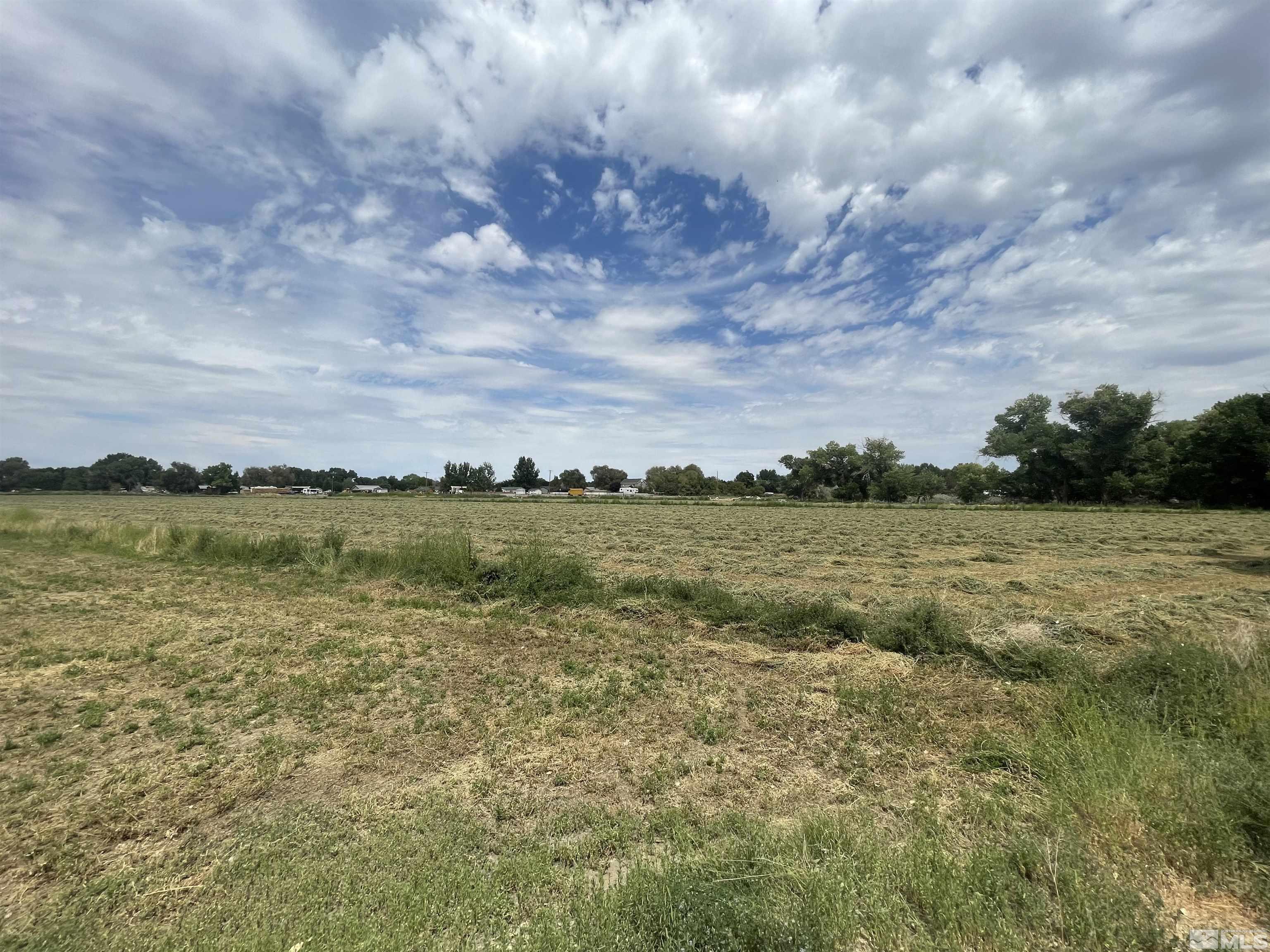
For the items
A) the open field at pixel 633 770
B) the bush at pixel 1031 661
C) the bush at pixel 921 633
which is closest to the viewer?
the open field at pixel 633 770

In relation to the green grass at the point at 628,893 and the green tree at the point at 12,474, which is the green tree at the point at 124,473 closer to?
the green tree at the point at 12,474

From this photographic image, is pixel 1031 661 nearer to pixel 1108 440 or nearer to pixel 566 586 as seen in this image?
pixel 566 586

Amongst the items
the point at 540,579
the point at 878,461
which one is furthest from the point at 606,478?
the point at 540,579

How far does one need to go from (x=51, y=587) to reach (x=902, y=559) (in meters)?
24.5

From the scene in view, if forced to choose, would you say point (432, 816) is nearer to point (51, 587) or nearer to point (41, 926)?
point (41, 926)

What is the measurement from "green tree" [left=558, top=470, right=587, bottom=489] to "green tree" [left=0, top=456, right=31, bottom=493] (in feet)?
378

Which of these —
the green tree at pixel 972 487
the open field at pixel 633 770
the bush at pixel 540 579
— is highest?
the green tree at pixel 972 487

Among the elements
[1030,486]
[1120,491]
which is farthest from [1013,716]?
[1030,486]

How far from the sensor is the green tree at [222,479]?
118 meters

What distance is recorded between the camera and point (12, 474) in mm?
107688

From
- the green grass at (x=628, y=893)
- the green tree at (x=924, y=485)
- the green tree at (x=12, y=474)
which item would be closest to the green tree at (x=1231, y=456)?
the green tree at (x=924, y=485)

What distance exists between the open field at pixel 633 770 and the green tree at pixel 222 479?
440 feet

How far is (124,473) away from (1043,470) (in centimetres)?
17265

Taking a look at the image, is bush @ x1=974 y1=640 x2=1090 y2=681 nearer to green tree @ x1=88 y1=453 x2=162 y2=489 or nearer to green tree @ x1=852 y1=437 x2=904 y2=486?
green tree @ x1=852 y1=437 x2=904 y2=486
